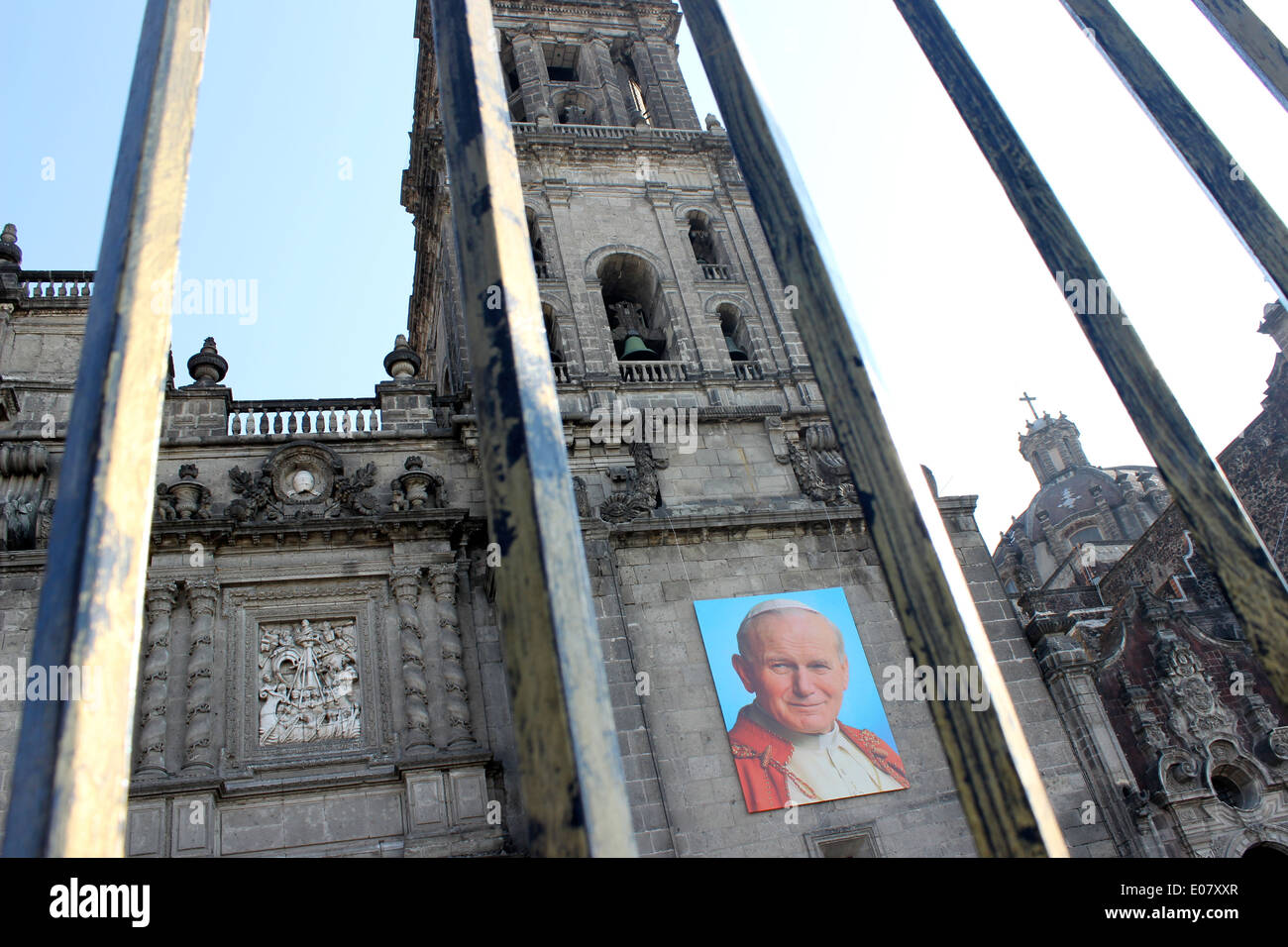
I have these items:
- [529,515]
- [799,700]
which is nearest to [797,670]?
[799,700]

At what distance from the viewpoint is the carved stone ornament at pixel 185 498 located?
14.6 meters

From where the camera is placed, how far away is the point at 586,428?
17422mm

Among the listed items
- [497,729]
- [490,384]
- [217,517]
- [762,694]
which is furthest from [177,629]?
[490,384]

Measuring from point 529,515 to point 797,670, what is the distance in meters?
13.0

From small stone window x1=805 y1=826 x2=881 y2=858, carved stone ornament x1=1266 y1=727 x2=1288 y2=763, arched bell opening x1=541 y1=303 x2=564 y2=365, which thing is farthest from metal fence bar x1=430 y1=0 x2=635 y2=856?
carved stone ornament x1=1266 y1=727 x2=1288 y2=763

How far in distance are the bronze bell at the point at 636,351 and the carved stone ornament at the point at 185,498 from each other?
8542 mm

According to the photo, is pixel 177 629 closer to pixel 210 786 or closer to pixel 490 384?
pixel 210 786

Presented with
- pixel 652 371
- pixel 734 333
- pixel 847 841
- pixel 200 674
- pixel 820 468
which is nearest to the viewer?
pixel 200 674

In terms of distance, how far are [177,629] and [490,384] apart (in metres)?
13.0

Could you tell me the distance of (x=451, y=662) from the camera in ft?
46.1

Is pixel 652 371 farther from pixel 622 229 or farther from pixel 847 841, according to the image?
pixel 847 841

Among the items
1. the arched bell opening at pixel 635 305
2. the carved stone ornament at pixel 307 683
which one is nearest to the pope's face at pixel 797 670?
the carved stone ornament at pixel 307 683
